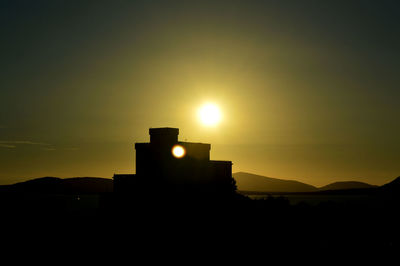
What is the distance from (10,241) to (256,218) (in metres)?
31.6

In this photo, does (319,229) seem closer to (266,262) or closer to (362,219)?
(362,219)

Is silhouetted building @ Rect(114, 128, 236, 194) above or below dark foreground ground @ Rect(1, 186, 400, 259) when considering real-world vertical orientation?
above

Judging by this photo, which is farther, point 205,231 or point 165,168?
point 165,168

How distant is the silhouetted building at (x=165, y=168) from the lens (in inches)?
2472

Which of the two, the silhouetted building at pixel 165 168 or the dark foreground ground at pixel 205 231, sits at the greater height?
the silhouetted building at pixel 165 168

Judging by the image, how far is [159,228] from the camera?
58.9m

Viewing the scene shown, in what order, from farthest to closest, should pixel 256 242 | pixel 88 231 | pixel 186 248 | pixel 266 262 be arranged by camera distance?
pixel 88 231 → pixel 256 242 → pixel 186 248 → pixel 266 262

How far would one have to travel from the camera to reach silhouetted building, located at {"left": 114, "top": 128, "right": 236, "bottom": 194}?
62781 millimetres

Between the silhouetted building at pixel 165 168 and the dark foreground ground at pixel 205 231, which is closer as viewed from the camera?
the dark foreground ground at pixel 205 231

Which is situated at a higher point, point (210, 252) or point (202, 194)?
point (202, 194)

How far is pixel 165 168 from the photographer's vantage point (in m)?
62.6

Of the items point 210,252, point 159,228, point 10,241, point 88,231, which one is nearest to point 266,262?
point 210,252

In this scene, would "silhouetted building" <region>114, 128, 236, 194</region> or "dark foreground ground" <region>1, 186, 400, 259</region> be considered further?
"silhouetted building" <region>114, 128, 236, 194</region>

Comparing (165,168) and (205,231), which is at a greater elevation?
(165,168)
